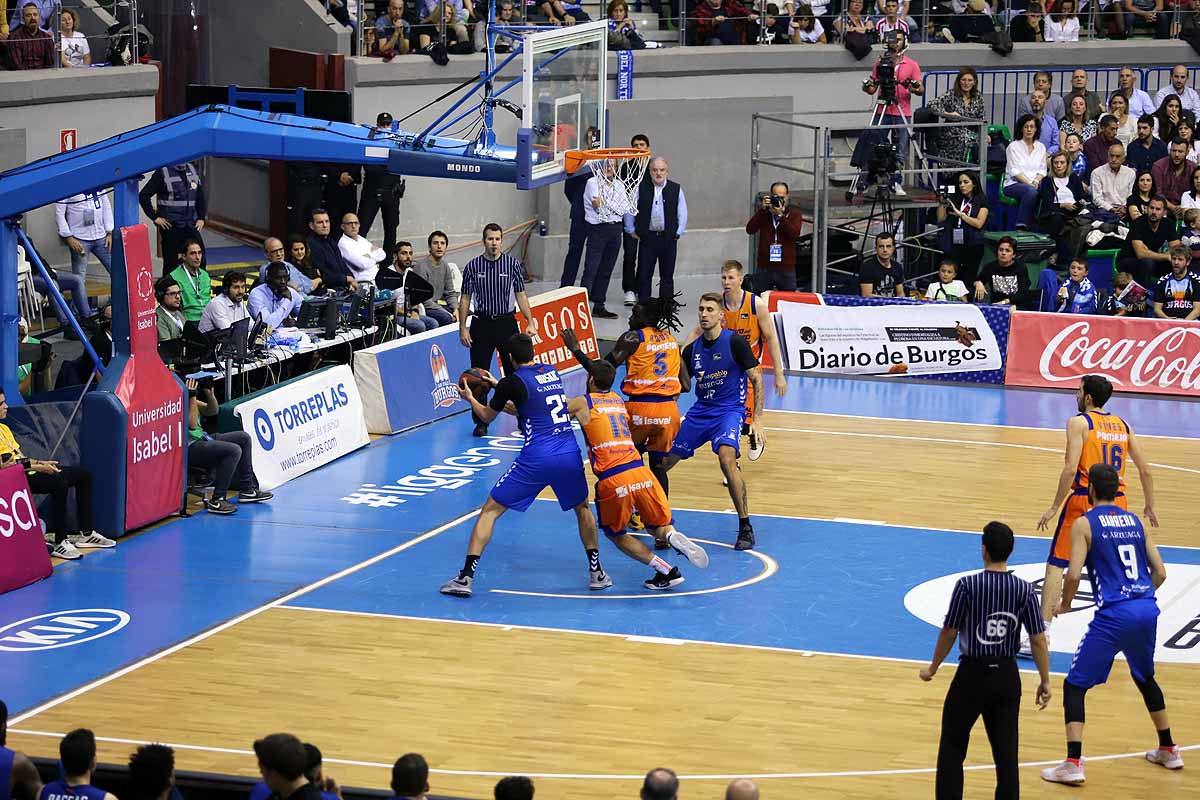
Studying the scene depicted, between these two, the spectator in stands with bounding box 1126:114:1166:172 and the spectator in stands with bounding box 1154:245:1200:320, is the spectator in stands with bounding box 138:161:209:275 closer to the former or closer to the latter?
the spectator in stands with bounding box 1154:245:1200:320

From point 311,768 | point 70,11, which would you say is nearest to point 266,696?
point 311,768

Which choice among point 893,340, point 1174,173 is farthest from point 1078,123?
point 893,340

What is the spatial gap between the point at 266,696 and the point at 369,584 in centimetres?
261

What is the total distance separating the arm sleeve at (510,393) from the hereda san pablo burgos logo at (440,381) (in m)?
6.51

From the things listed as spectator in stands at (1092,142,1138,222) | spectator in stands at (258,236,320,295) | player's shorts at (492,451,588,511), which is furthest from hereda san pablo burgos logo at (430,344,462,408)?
spectator in stands at (1092,142,1138,222)

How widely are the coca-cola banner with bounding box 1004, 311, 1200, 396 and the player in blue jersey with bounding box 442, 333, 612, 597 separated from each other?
969cm

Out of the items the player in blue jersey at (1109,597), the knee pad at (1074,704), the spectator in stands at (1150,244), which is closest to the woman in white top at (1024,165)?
the spectator in stands at (1150,244)

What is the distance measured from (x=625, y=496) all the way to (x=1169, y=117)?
51.6 feet

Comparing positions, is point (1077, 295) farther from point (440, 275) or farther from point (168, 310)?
point (168, 310)

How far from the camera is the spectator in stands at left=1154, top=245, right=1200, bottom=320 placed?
21250mm

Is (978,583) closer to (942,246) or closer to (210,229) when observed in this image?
(942,246)

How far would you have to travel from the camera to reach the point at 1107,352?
21094 mm

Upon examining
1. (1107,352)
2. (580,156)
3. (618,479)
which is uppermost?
(580,156)

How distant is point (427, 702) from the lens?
11.3 m
